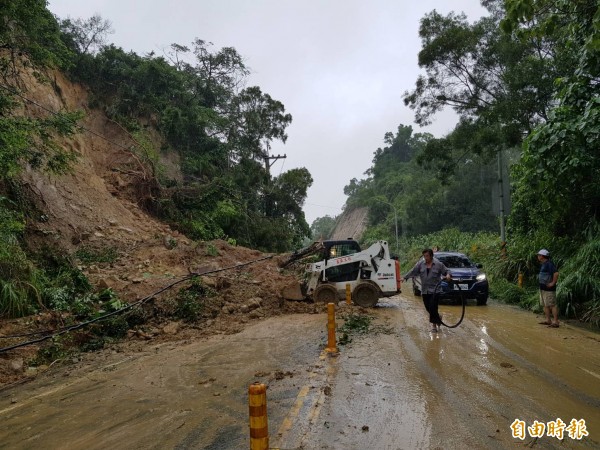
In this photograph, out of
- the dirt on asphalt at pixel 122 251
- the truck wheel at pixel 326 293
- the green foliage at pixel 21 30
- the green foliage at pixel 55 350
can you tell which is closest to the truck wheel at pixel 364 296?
the truck wheel at pixel 326 293

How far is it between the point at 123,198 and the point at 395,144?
7361cm

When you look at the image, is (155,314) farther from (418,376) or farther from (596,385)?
(596,385)

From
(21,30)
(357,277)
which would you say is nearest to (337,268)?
(357,277)

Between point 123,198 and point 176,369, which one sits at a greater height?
point 123,198

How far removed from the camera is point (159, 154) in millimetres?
28266

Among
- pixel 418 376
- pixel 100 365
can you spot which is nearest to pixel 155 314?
pixel 100 365

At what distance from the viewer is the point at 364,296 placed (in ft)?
45.0

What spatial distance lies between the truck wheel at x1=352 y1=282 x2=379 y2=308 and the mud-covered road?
14.1 feet

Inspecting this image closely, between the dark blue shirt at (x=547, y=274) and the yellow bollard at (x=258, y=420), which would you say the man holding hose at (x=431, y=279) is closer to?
the dark blue shirt at (x=547, y=274)

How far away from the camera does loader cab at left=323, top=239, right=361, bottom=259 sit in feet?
46.0

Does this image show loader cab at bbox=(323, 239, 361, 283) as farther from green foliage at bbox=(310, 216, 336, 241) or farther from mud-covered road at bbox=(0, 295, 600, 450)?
green foliage at bbox=(310, 216, 336, 241)

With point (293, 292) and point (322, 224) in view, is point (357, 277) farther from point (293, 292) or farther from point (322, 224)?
point (322, 224)

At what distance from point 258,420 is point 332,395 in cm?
272

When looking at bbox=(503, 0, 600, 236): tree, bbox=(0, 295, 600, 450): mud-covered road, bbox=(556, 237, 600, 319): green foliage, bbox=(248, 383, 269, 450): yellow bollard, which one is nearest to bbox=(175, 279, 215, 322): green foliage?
bbox=(0, 295, 600, 450): mud-covered road
